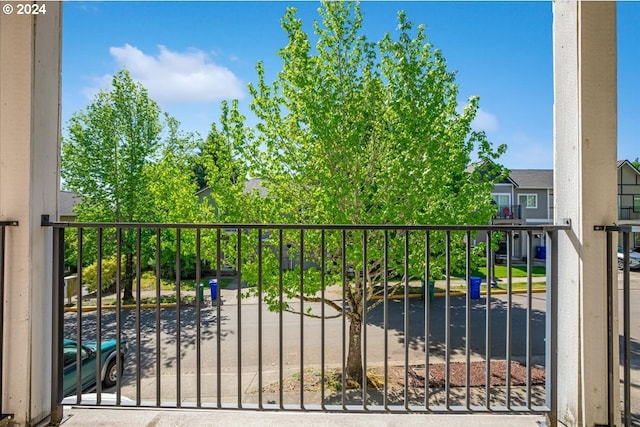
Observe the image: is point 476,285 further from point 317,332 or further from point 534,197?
point 534,197

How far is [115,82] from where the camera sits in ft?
26.6

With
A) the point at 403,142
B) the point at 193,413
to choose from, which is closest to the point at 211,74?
the point at 403,142

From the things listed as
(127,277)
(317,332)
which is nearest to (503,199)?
(317,332)

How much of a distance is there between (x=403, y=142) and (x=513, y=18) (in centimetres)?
150

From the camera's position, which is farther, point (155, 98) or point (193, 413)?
point (155, 98)

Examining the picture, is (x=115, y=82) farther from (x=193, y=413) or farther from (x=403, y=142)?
(x=193, y=413)

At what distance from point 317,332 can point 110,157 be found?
6.38m

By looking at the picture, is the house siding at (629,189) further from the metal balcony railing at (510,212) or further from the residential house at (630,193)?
the metal balcony railing at (510,212)

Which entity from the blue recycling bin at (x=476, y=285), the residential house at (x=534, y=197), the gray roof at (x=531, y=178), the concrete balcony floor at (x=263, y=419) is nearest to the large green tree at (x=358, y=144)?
the concrete balcony floor at (x=263, y=419)

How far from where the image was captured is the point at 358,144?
394cm

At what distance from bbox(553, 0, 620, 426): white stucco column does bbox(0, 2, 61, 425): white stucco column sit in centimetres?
218

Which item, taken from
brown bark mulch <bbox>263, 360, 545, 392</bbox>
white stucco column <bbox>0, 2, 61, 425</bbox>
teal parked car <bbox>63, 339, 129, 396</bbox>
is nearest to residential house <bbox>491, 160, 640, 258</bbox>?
brown bark mulch <bbox>263, 360, 545, 392</bbox>

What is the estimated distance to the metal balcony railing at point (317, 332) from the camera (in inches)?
57.1

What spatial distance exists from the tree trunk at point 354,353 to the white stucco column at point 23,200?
11.8 feet
